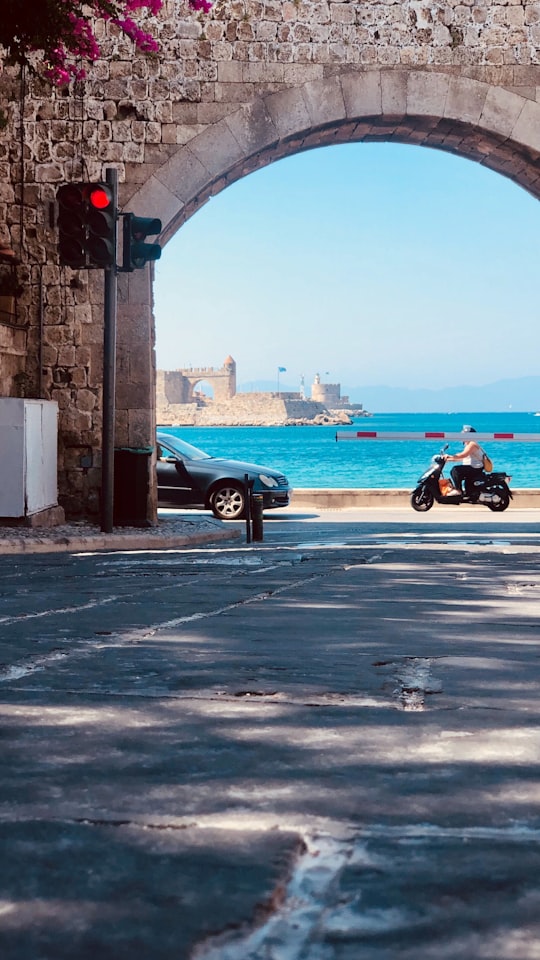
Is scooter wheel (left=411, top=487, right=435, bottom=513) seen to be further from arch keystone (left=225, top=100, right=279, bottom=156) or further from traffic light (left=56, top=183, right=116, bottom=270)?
traffic light (left=56, top=183, right=116, bottom=270)

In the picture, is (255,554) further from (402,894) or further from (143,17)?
(402,894)

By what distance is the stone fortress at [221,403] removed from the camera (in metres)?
160

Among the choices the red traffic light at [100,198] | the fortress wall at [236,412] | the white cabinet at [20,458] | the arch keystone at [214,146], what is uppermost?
the fortress wall at [236,412]

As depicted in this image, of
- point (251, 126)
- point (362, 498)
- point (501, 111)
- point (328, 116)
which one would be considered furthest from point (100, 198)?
point (362, 498)

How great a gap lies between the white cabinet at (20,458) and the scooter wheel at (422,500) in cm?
913

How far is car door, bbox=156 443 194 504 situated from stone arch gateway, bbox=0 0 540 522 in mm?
4737

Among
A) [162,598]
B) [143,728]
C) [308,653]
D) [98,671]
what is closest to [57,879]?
[143,728]

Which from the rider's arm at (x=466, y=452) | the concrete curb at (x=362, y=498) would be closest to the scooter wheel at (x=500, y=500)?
the rider's arm at (x=466, y=452)

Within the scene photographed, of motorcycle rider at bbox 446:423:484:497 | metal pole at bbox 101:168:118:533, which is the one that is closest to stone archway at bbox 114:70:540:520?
Result: metal pole at bbox 101:168:118:533

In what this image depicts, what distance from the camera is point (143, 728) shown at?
3.30 m

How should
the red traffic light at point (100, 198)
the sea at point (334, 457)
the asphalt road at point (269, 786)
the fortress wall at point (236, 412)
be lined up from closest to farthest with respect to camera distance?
1. the asphalt road at point (269, 786)
2. the red traffic light at point (100, 198)
3. the sea at point (334, 457)
4. the fortress wall at point (236, 412)

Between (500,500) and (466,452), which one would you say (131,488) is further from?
(500,500)

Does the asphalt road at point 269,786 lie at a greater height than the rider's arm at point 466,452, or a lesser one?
lesser

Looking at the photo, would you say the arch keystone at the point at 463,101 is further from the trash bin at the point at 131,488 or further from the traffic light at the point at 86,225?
the trash bin at the point at 131,488
